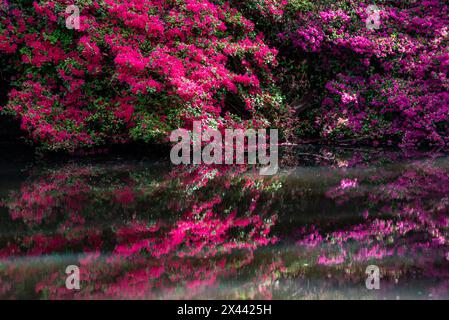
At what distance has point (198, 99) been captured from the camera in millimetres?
9852

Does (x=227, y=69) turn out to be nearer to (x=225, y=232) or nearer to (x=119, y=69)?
(x=119, y=69)

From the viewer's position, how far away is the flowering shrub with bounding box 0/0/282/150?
975 cm

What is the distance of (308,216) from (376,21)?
7095 millimetres

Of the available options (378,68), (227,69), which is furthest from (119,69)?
(378,68)

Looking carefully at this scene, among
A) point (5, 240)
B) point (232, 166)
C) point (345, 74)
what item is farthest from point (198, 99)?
point (5, 240)

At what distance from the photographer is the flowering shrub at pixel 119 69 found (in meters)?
9.75

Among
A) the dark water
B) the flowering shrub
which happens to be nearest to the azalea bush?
the flowering shrub

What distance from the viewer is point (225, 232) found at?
19.0ft

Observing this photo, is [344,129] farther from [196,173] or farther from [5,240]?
[5,240]

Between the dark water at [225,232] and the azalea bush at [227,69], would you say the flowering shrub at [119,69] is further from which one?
the dark water at [225,232]

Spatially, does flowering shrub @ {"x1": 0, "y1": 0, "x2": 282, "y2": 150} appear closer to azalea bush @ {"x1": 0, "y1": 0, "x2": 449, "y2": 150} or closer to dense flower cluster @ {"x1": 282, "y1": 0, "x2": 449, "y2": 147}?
azalea bush @ {"x1": 0, "y1": 0, "x2": 449, "y2": 150}

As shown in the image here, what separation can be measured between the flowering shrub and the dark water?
1.12 metres

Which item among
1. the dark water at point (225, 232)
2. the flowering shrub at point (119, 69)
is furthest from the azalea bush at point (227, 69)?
the dark water at point (225, 232)

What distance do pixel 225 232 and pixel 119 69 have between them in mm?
4716
